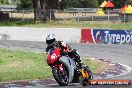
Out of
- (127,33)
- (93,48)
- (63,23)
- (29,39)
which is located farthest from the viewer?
(63,23)

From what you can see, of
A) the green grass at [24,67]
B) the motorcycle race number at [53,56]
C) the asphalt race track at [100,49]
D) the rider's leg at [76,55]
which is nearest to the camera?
the motorcycle race number at [53,56]

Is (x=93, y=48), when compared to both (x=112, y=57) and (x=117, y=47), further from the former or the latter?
(x=112, y=57)

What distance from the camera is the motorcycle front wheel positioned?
12.5m

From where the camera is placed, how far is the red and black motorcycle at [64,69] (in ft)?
40.7

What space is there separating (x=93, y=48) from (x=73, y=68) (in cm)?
1496

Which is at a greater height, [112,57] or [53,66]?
[53,66]

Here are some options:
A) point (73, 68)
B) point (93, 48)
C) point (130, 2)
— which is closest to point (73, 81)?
point (73, 68)

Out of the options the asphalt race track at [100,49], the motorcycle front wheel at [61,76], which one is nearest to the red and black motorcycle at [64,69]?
the motorcycle front wheel at [61,76]

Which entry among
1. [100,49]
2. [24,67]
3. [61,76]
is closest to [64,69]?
[61,76]

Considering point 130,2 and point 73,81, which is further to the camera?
point 130,2

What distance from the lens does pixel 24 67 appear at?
17781mm

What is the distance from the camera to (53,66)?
1252 cm

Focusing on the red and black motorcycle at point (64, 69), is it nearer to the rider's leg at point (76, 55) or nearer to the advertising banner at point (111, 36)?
the rider's leg at point (76, 55)

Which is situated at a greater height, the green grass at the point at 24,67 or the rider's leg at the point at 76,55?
the rider's leg at the point at 76,55
